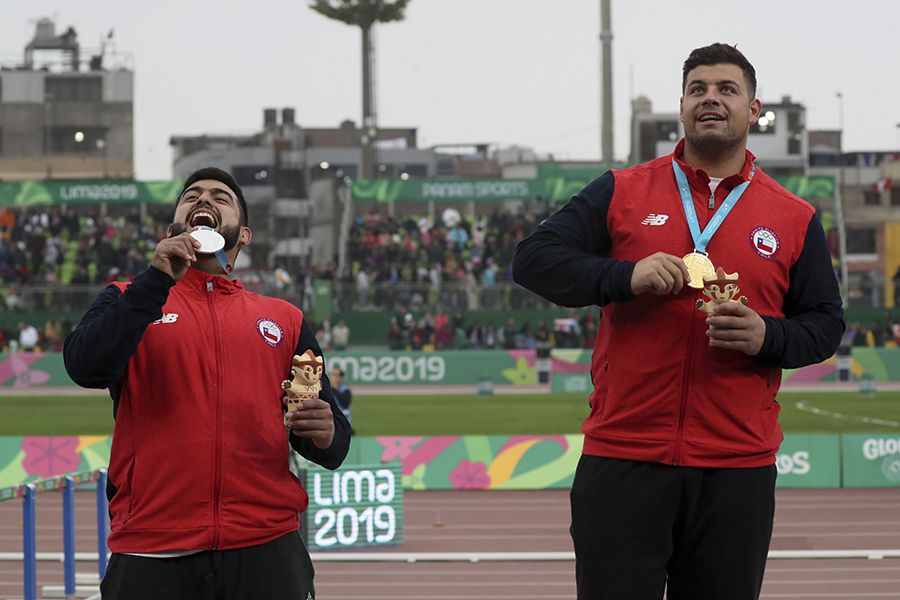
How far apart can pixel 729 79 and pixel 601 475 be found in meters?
1.07

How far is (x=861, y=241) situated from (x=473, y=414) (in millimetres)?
46646

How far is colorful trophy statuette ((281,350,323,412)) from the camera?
378 centimetres

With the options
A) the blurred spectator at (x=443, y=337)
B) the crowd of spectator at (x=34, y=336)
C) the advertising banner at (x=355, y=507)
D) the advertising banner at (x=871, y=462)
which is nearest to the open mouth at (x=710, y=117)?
the advertising banner at (x=355, y=507)

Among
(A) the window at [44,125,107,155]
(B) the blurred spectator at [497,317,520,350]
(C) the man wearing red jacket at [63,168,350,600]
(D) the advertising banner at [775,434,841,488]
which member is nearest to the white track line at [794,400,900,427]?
(D) the advertising banner at [775,434,841,488]

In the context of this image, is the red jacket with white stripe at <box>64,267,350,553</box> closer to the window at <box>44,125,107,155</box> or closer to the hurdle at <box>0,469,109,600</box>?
the hurdle at <box>0,469,109,600</box>

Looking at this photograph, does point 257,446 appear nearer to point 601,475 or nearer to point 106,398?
point 601,475

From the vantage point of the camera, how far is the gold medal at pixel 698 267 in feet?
11.5

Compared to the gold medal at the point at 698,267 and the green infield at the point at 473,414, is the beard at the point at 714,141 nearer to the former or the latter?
the gold medal at the point at 698,267

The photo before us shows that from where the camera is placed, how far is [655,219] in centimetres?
373

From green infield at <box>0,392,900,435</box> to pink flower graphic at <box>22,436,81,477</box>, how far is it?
7.74m

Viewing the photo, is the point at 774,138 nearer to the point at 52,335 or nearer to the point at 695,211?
the point at 52,335

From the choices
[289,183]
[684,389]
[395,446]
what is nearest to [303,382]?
[684,389]

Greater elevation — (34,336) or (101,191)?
(101,191)

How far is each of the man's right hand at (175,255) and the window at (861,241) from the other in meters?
69.2
